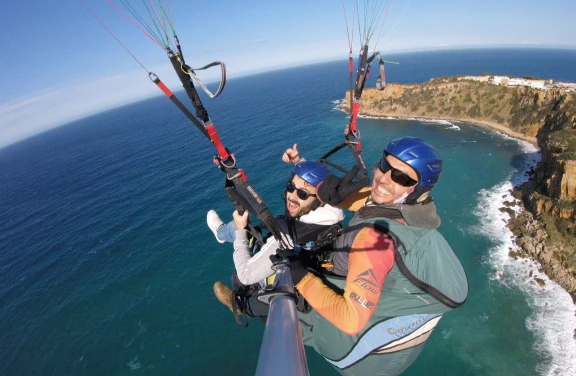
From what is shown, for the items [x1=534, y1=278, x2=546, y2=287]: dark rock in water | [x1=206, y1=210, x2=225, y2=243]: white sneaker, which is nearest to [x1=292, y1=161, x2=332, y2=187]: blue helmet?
[x1=206, y1=210, x2=225, y2=243]: white sneaker

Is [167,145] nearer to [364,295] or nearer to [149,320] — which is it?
[149,320]

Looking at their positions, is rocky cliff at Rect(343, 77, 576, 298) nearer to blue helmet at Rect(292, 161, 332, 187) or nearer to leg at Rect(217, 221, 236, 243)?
blue helmet at Rect(292, 161, 332, 187)

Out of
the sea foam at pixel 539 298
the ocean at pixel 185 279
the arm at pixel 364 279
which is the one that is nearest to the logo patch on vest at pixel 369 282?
the arm at pixel 364 279

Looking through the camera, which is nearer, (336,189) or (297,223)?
(336,189)

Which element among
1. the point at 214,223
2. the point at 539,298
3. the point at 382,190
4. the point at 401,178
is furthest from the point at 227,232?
the point at 539,298

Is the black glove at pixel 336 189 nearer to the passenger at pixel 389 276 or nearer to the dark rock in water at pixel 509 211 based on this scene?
the passenger at pixel 389 276

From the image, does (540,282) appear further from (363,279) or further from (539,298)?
(363,279)
